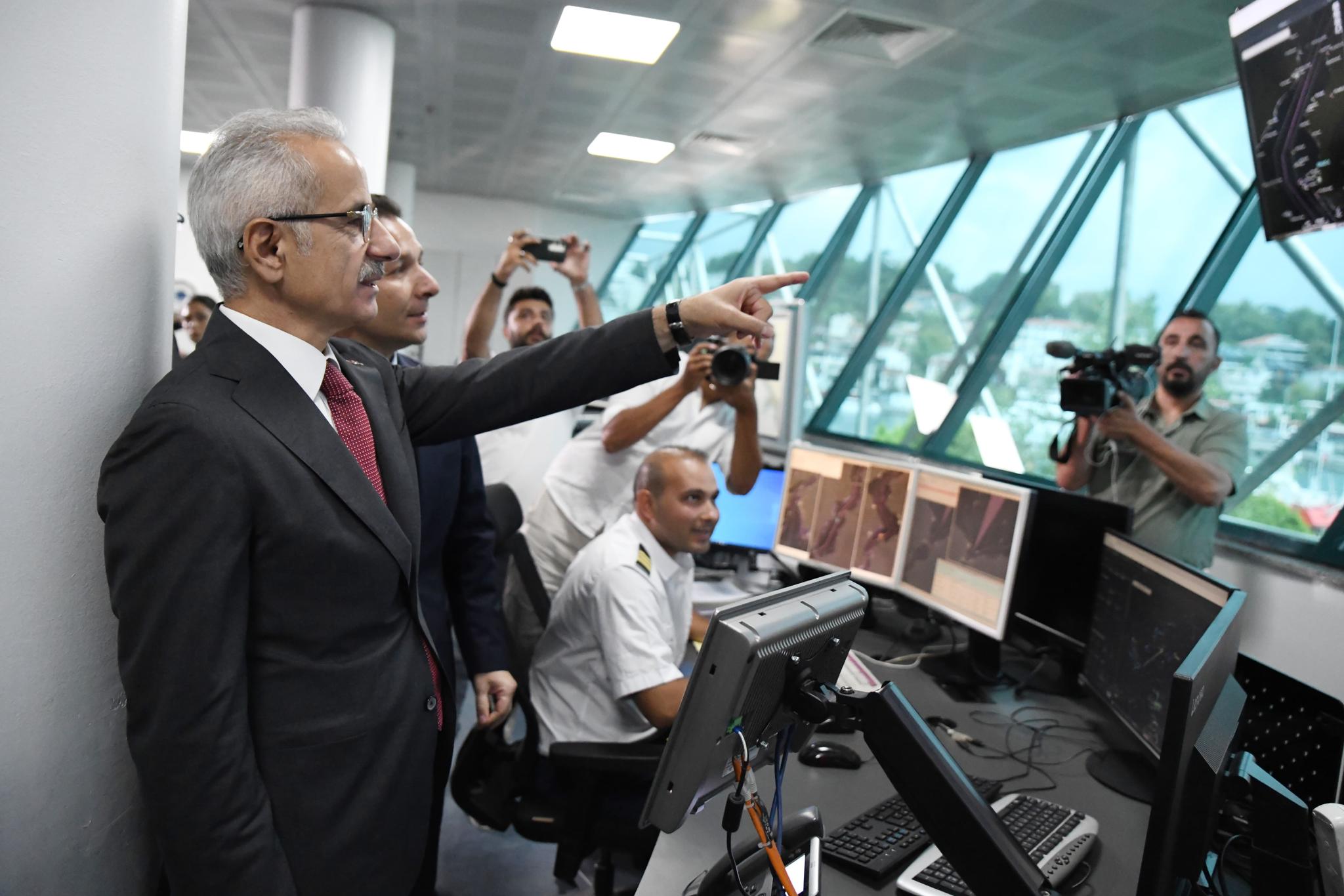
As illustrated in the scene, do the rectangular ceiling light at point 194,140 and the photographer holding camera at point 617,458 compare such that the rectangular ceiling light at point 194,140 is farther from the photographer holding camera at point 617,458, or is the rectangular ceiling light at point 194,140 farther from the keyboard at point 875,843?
the keyboard at point 875,843

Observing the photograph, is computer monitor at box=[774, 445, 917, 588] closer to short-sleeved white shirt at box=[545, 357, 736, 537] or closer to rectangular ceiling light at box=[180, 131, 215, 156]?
short-sleeved white shirt at box=[545, 357, 736, 537]

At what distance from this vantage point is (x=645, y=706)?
1.80 meters

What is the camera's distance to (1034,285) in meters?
4.97

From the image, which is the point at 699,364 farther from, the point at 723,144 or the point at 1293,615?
the point at 723,144

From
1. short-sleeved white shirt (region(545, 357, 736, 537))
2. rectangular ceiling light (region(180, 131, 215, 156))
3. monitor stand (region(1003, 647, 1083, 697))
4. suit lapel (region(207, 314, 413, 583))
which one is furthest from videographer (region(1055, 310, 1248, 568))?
rectangular ceiling light (region(180, 131, 215, 156))

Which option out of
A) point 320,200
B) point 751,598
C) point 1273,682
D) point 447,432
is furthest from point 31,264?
point 1273,682

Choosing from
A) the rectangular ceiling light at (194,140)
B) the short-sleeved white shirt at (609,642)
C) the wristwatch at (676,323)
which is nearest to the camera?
the wristwatch at (676,323)

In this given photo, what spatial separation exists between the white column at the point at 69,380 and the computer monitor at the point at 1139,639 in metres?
1.54

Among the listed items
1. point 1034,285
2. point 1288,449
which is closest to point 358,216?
point 1288,449

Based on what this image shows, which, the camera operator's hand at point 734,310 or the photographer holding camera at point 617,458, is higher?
the camera operator's hand at point 734,310

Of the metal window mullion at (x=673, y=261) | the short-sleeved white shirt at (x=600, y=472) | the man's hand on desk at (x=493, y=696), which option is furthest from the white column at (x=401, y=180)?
the man's hand on desk at (x=493, y=696)

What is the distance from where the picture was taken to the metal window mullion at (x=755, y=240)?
8.21 meters

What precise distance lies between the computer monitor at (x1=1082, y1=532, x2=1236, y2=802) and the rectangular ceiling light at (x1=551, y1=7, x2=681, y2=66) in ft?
10.4

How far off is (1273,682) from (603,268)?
32.2ft
